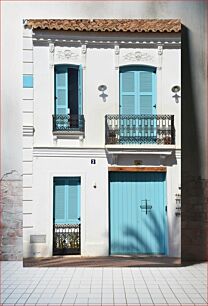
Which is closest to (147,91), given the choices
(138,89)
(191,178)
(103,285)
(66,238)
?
(138,89)

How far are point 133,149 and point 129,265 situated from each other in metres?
1.26

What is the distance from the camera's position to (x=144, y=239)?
13.4 ft

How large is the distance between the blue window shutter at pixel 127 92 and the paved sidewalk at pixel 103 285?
1.73 metres

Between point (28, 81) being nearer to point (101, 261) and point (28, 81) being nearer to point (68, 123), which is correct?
point (68, 123)

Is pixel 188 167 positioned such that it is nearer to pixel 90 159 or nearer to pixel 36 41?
pixel 90 159

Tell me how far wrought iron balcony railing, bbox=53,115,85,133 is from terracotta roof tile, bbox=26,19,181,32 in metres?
0.95

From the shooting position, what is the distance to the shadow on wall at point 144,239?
4.07m

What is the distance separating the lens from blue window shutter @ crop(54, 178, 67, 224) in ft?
13.3

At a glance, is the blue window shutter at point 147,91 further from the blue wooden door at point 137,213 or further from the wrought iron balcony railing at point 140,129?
the blue wooden door at point 137,213

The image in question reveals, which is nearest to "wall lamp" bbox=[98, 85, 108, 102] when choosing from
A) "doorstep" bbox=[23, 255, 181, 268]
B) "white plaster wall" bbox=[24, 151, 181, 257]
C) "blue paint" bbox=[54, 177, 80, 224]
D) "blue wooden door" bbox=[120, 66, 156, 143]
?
"blue wooden door" bbox=[120, 66, 156, 143]

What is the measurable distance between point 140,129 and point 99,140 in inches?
18.0

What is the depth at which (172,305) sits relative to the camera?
3191 millimetres

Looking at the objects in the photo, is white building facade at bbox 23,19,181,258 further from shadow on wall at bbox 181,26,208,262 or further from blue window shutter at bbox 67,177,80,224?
shadow on wall at bbox 181,26,208,262

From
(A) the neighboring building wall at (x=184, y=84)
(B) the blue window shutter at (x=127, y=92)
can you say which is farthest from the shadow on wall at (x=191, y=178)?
(B) the blue window shutter at (x=127, y=92)
